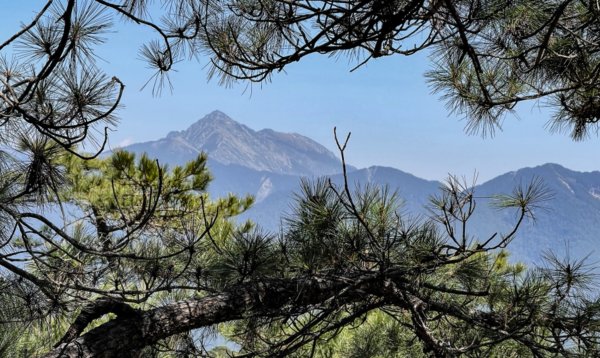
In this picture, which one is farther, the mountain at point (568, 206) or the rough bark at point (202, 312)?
the mountain at point (568, 206)

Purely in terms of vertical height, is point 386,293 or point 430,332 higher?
point 386,293

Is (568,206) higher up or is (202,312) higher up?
(568,206)

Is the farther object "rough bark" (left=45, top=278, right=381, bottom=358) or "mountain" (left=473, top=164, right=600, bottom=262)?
"mountain" (left=473, top=164, right=600, bottom=262)

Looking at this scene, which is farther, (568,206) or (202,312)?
(568,206)

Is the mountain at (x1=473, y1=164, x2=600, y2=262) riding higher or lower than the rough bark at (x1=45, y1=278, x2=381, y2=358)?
higher

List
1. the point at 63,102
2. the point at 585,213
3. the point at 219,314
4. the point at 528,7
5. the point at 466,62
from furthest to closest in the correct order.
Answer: the point at 585,213 → the point at 466,62 → the point at 528,7 → the point at 219,314 → the point at 63,102

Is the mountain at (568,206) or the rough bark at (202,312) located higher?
the mountain at (568,206)

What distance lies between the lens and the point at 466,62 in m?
2.58

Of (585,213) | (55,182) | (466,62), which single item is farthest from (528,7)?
(585,213)

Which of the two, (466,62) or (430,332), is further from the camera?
(466,62)

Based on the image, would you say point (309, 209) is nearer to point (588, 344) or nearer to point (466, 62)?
point (588, 344)

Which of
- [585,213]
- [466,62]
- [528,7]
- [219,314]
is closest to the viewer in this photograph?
[219,314]

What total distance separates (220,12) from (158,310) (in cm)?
103

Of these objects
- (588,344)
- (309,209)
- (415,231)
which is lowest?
(588,344)
